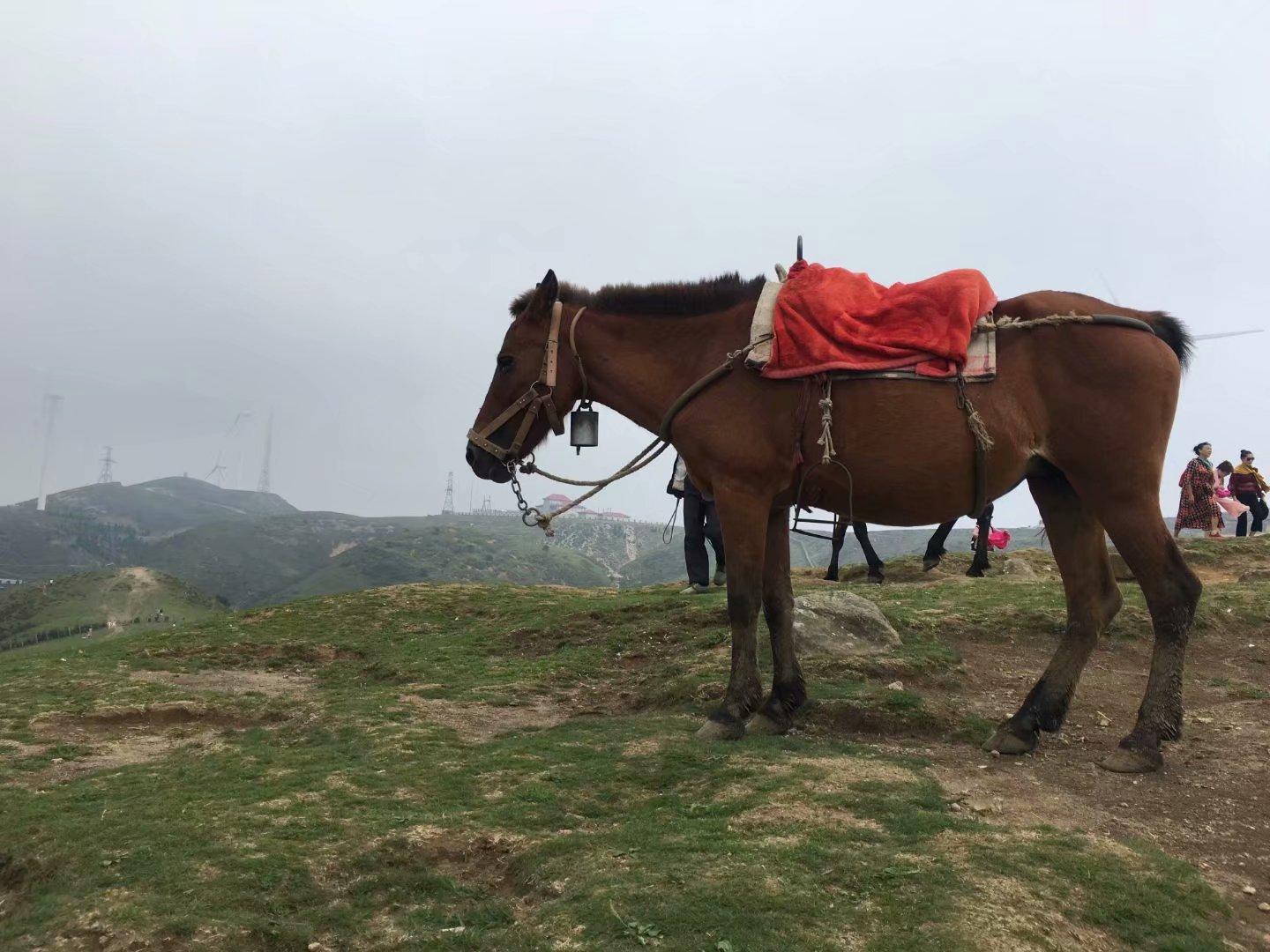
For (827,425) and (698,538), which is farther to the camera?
(698,538)

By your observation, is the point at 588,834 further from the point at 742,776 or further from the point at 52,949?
the point at 52,949

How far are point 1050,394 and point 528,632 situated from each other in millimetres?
6461

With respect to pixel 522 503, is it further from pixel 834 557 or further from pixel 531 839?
pixel 834 557

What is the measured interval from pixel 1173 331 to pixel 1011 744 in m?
3.03

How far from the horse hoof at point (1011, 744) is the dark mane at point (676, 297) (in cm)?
355

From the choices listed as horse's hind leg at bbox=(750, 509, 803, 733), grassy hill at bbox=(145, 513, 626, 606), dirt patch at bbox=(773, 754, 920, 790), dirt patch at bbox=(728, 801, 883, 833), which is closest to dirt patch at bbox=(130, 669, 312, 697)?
horse's hind leg at bbox=(750, 509, 803, 733)

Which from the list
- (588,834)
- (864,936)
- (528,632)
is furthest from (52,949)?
(528,632)

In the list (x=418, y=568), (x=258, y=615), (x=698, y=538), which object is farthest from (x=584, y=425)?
(x=418, y=568)

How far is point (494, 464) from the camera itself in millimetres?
6633

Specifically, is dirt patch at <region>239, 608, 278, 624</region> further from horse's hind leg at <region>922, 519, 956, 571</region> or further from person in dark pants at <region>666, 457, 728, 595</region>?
horse's hind leg at <region>922, 519, 956, 571</region>

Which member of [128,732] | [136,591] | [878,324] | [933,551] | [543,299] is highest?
[543,299]

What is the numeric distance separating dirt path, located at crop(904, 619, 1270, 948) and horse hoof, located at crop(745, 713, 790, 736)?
913mm

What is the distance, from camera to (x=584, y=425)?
21.6 feet

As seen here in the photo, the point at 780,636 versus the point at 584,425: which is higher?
the point at 584,425
